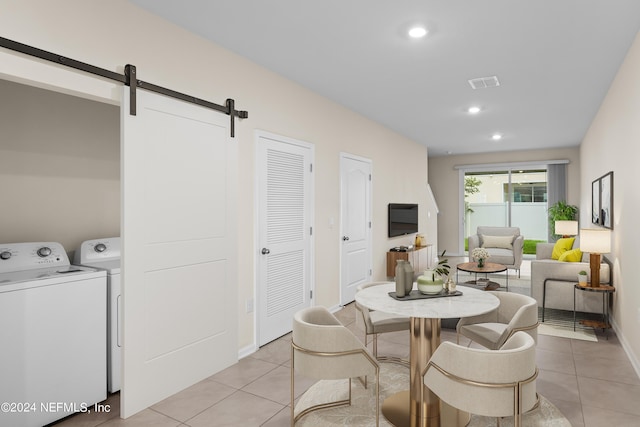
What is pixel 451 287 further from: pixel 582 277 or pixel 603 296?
pixel 603 296

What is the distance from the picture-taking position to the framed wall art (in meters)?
4.22

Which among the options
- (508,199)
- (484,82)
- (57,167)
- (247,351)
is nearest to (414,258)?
(484,82)

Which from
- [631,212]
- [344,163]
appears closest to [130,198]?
[344,163]

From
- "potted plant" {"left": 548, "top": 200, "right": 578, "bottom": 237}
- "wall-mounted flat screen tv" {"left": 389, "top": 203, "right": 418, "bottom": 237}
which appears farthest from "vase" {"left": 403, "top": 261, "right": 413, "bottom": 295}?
"potted plant" {"left": 548, "top": 200, "right": 578, "bottom": 237}

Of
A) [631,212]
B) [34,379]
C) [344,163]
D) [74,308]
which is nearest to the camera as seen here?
[34,379]

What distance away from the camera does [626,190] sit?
3.48 m

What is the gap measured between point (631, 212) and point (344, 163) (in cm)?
300

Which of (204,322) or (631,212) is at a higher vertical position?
(631,212)

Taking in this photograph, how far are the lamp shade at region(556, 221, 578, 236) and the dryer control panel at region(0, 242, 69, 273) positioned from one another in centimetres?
704

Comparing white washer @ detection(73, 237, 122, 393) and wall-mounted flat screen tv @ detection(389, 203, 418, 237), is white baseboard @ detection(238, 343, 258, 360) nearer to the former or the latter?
white washer @ detection(73, 237, 122, 393)

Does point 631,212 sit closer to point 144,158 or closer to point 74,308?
point 144,158

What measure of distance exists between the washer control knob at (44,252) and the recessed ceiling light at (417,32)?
10.3 ft

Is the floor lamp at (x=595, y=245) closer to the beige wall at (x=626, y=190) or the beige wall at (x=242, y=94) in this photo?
the beige wall at (x=626, y=190)

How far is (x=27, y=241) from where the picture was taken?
3.04 metres
